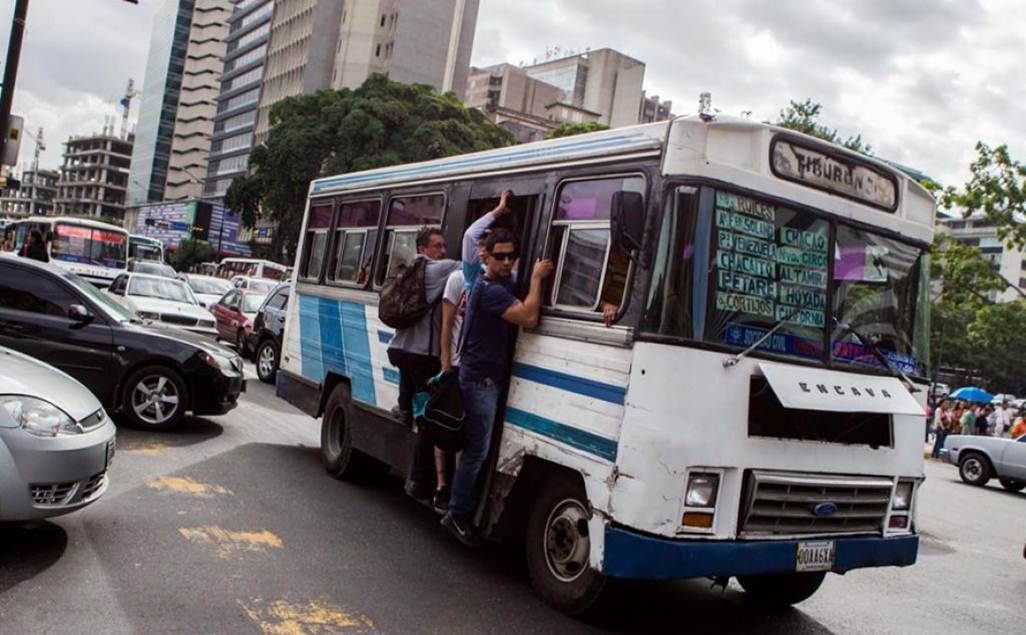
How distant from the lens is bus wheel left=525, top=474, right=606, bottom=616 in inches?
199

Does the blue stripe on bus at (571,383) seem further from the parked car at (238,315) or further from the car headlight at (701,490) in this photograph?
the parked car at (238,315)

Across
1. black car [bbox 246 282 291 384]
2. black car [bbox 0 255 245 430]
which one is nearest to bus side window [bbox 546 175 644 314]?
black car [bbox 0 255 245 430]

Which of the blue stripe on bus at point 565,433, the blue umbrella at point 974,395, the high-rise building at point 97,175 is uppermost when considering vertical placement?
the high-rise building at point 97,175

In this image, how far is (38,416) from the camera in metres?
5.13

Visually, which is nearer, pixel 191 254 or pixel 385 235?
pixel 385 235

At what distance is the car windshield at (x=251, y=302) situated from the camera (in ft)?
64.5

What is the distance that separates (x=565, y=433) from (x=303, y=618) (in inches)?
68.5

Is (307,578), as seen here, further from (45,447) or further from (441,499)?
(45,447)

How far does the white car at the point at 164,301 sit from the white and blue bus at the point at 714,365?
36.4ft

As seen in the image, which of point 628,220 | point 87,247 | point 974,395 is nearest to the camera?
point 628,220

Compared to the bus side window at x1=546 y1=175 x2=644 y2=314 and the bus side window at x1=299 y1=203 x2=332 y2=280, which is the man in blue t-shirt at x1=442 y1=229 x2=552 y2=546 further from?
the bus side window at x1=299 y1=203 x2=332 y2=280

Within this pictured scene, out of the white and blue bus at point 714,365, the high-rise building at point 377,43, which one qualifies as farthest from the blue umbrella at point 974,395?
the high-rise building at point 377,43

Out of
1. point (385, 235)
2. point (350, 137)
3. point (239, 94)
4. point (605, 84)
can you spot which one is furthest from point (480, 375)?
point (239, 94)

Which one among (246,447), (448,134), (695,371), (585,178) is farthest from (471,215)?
(448,134)
